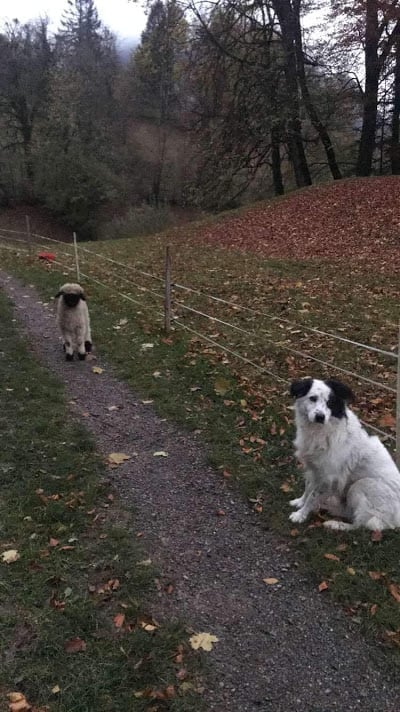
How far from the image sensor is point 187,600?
3.95 metres

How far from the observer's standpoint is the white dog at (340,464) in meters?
4.38

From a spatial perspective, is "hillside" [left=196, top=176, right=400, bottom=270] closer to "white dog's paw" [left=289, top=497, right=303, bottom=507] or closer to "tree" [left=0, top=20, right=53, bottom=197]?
"white dog's paw" [left=289, top=497, right=303, bottom=507]

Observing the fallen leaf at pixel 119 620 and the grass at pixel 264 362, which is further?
the grass at pixel 264 362

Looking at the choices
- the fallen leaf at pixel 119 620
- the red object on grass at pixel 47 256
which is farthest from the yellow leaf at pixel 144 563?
the red object on grass at pixel 47 256

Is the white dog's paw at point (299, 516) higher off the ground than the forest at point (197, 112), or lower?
lower

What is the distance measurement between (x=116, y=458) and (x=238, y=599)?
2.38 metres

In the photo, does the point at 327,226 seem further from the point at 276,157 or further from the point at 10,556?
the point at 10,556

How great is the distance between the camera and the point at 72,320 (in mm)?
8906

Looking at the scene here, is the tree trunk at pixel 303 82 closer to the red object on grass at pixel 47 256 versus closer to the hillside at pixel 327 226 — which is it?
the hillside at pixel 327 226

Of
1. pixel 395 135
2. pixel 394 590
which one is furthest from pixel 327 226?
pixel 394 590

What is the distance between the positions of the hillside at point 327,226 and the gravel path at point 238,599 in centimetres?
1089

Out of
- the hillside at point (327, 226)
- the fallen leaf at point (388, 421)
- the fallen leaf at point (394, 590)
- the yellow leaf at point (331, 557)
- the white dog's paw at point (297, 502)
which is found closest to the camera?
the fallen leaf at point (394, 590)

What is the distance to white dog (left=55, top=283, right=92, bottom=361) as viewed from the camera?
8945 millimetres

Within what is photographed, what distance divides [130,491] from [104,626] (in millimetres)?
1740
